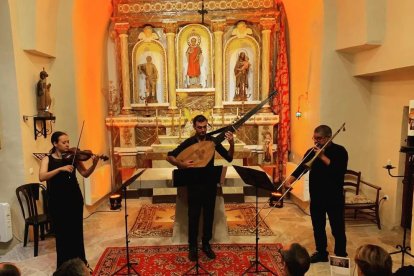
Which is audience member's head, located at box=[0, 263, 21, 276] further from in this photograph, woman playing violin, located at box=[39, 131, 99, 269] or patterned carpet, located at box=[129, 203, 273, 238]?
patterned carpet, located at box=[129, 203, 273, 238]

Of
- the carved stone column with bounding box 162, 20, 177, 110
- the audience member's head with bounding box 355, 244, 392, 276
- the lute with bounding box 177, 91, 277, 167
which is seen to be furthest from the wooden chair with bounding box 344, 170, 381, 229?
the carved stone column with bounding box 162, 20, 177, 110

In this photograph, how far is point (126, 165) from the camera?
7426 mm

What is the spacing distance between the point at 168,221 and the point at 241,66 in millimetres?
3991

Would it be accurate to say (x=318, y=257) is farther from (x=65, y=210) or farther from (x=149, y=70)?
(x=149, y=70)

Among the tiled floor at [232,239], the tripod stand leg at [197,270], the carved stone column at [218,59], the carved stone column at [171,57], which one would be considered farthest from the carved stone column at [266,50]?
the tripod stand leg at [197,270]

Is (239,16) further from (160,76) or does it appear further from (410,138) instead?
(410,138)

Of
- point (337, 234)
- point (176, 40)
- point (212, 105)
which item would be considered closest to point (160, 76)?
point (176, 40)

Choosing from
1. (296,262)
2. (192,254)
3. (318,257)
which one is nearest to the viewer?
(296,262)

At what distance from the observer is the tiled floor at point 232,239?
4066 millimetres

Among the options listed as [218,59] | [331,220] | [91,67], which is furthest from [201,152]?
[218,59]

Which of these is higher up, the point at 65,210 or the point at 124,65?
the point at 124,65

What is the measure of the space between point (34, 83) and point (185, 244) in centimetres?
337

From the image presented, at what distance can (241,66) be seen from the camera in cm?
752

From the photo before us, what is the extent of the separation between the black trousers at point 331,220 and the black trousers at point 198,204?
126 centimetres
